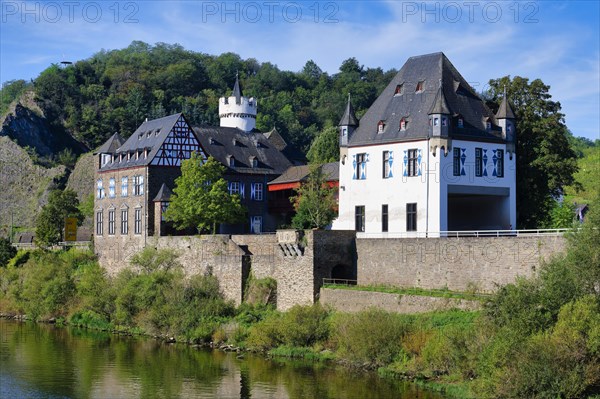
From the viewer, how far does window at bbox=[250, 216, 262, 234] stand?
59.4 metres

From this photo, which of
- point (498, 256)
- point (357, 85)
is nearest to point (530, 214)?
point (498, 256)

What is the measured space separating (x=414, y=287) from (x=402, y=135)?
867cm

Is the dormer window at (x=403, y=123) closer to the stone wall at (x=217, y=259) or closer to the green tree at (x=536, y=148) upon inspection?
the green tree at (x=536, y=148)

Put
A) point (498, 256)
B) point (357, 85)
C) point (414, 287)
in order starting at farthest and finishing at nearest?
1. point (357, 85)
2. point (414, 287)
3. point (498, 256)

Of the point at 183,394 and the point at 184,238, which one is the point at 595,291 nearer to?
the point at 183,394

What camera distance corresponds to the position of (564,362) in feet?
91.4

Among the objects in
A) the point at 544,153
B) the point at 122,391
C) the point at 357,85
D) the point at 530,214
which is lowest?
the point at 122,391

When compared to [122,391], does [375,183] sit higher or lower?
higher

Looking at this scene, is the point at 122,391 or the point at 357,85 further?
the point at 357,85

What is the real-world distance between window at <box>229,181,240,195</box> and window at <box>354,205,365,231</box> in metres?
13.5

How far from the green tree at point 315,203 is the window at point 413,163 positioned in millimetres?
6081

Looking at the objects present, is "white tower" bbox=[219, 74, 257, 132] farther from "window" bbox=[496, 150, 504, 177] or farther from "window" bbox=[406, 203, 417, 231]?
"window" bbox=[496, 150, 504, 177]

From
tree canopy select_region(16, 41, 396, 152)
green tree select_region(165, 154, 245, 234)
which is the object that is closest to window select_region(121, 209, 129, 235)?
green tree select_region(165, 154, 245, 234)

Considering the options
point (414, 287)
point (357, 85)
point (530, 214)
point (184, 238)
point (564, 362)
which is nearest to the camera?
point (564, 362)
